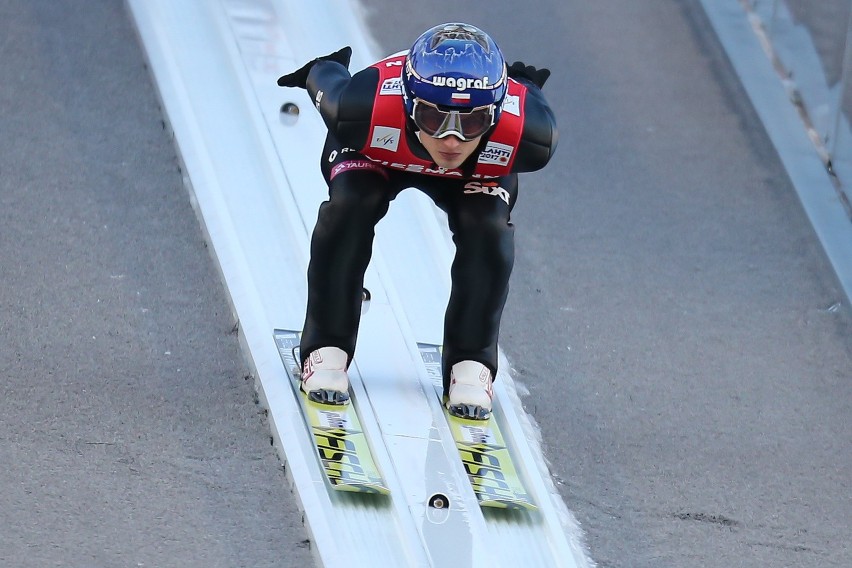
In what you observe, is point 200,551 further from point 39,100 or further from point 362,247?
point 39,100

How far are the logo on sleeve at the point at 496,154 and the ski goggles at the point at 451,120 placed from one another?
0.13 metres

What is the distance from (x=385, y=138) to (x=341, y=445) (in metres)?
0.87

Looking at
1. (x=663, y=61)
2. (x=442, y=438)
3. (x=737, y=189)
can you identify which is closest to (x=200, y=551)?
(x=442, y=438)

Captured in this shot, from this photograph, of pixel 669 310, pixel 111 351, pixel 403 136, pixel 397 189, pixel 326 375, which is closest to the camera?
pixel 403 136

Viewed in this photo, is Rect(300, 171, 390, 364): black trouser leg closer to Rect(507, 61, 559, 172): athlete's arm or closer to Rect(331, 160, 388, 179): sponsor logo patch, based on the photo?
Rect(331, 160, 388, 179): sponsor logo patch

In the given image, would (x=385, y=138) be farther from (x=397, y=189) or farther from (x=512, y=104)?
(x=512, y=104)

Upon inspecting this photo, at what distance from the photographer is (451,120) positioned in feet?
11.7

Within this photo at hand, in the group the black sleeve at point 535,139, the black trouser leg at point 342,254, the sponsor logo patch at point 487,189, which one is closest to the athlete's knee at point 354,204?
the black trouser leg at point 342,254

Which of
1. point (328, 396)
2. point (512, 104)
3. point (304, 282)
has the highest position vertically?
point (512, 104)

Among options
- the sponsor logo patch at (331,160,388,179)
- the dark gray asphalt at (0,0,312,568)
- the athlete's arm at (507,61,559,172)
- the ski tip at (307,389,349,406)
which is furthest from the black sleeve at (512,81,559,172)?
the dark gray asphalt at (0,0,312,568)

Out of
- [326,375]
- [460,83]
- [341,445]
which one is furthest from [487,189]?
[341,445]

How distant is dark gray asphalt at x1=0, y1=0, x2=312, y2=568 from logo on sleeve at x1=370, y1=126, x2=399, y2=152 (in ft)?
2.90

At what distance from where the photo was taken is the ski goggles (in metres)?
3.58

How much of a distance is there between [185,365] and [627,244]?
1791 mm
